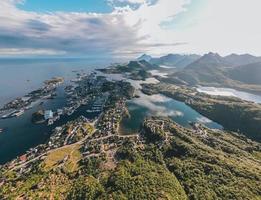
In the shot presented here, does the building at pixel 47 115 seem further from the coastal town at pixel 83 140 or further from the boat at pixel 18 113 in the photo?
the boat at pixel 18 113

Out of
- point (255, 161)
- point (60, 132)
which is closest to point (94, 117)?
point (60, 132)

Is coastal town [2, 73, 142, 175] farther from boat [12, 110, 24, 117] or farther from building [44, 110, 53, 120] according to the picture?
boat [12, 110, 24, 117]

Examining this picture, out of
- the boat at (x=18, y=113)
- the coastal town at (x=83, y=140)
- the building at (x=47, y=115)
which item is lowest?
the boat at (x=18, y=113)

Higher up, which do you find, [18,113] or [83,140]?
[83,140]

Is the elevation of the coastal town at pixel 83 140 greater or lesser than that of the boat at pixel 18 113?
greater

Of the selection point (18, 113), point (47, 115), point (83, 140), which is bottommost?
point (18, 113)

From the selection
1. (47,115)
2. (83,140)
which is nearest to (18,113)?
(47,115)

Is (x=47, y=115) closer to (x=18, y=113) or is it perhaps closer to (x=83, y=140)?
(x=18, y=113)

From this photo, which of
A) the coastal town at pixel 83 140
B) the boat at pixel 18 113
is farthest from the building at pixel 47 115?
the boat at pixel 18 113

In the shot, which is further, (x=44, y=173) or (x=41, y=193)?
(x=44, y=173)

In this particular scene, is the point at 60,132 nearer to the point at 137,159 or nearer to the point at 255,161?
the point at 137,159

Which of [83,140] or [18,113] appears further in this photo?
[18,113]
